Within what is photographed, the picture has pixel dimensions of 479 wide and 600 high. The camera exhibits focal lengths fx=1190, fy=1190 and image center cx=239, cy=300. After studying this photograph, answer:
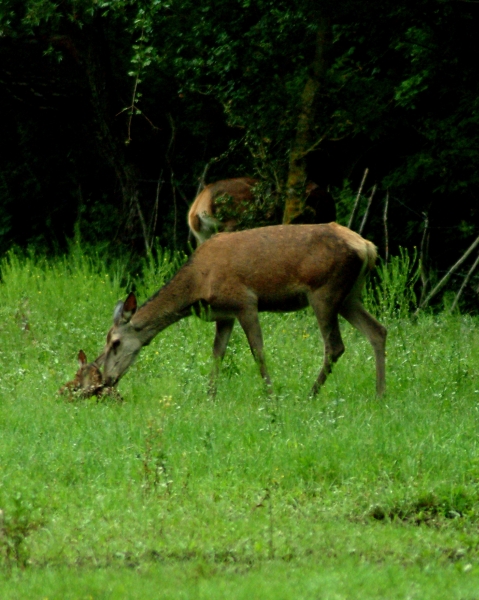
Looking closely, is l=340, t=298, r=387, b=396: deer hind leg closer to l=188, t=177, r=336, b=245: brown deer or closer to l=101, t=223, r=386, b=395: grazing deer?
l=101, t=223, r=386, b=395: grazing deer

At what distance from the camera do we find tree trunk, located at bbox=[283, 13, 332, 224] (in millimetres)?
16391

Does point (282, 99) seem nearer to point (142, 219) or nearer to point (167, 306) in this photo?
point (142, 219)

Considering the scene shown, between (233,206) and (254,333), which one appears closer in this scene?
(254,333)

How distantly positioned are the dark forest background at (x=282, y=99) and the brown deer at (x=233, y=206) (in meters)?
0.35

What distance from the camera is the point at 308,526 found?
674 cm

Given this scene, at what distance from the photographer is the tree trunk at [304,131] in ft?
53.8

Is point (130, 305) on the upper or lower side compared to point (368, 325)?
upper

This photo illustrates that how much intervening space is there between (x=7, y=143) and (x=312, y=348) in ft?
45.8

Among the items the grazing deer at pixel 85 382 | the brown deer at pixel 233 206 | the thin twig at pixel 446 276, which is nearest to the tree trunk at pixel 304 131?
the brown deer at pixel 233 206

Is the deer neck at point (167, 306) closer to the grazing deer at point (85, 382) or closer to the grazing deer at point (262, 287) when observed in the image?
the grazing deer at point (262, 287)

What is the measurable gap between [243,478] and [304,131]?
31.7 ft

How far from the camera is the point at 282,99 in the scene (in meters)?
17.3

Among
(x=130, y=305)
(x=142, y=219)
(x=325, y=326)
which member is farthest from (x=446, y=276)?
(x=142, y=219)

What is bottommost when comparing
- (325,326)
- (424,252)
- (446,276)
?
(424,252)
